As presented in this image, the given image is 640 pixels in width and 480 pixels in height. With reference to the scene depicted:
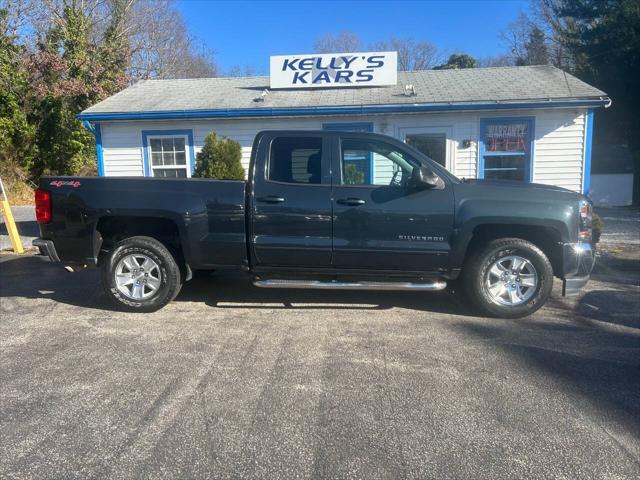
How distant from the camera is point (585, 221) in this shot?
5.69m

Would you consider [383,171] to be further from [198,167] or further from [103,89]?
[103,89]

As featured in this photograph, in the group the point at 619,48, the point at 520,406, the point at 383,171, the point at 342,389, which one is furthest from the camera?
the point at 619,48

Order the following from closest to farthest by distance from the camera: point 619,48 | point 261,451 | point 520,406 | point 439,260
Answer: point 261,451
point 520,406
point 439,260
point 619,48

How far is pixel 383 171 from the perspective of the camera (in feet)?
21.8

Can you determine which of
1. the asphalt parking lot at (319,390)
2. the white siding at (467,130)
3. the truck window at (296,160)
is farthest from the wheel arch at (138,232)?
the white siding at (467,130)

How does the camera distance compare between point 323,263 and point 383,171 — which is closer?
point 323,263

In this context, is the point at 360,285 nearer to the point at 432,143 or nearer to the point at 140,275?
the point at 140,275

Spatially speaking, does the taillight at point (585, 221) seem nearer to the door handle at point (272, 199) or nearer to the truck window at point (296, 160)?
the truck window at point (296, 160)

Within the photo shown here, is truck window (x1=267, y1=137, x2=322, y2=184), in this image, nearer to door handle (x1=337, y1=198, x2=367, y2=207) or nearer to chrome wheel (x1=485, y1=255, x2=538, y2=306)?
door handle (x1=337, y1=198, x2=367, y2=207)

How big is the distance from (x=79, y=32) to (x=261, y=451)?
24.6 m

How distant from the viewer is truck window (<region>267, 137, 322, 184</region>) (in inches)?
229

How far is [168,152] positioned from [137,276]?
7216 millimetres

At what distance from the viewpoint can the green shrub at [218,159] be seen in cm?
1122

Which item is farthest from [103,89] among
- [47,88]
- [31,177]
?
[31,177]
